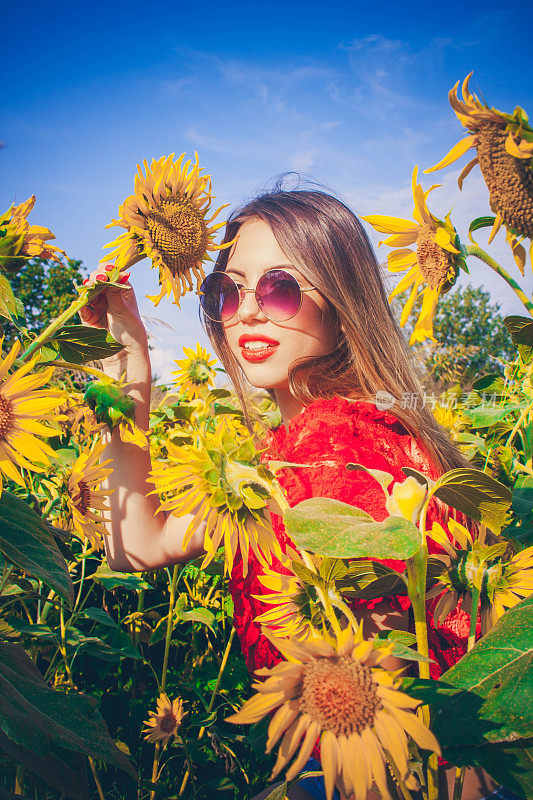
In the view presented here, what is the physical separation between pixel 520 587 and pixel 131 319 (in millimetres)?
873

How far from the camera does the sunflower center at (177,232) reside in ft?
2.35

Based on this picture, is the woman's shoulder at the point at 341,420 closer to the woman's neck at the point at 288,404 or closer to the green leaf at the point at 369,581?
the woman's neck at the point at 288,404

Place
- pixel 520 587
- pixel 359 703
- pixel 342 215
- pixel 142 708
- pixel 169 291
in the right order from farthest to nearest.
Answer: pixel 142 708 → pixel 342 215 → pixel 169 291 → pixel 520 587 → pixel 359 703

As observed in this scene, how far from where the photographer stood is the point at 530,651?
1.06ft

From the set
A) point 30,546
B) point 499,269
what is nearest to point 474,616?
point 499,269

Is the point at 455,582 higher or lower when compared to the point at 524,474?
higher

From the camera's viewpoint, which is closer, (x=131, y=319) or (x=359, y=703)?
(x=359, y=703)

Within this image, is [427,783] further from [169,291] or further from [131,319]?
[131,319]

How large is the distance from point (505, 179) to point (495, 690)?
1.17 ft

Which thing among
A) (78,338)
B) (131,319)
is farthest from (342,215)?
(78,338)

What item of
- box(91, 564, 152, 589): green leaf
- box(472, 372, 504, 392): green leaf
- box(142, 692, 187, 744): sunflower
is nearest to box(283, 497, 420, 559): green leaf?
box(91, 564, 152, 589): green leaf

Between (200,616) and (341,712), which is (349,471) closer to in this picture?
(341,712)

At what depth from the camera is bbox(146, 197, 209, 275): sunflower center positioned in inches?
28.3

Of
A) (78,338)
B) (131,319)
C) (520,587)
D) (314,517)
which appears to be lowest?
(520,587)
